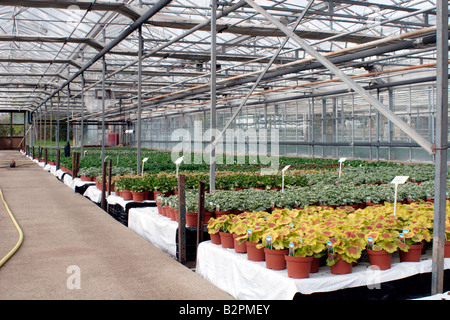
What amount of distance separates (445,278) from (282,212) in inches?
57.2

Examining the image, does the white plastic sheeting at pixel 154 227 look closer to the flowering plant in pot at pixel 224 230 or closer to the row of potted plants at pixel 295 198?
the row of potted plants at pixel 295 198

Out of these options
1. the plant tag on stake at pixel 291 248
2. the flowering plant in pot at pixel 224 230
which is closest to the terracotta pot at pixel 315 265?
the plant tag on stake at pixel 291 248

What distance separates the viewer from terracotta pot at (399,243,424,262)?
346 centimetres

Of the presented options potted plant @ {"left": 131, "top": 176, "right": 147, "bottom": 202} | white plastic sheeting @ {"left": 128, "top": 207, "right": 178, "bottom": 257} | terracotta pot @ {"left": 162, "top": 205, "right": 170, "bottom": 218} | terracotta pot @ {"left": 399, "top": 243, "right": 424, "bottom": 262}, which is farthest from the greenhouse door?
terracotta pot @ {"left": 399, "top": 243, "right": 424, "bottom": 262}

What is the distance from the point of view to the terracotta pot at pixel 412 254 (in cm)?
346

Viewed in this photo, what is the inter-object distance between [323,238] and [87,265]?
237cm

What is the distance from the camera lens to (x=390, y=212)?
4.32 meters

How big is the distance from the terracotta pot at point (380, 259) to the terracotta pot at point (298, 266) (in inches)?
19.7

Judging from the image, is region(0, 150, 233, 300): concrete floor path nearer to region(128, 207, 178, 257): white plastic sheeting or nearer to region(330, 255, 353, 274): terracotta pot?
region(128, 207, 178, 257): white plastic sheeting

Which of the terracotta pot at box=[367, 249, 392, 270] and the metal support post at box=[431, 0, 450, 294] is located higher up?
the metal support post at box=[431, 0, 450, 294]

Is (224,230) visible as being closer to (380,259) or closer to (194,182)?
(380,259)
